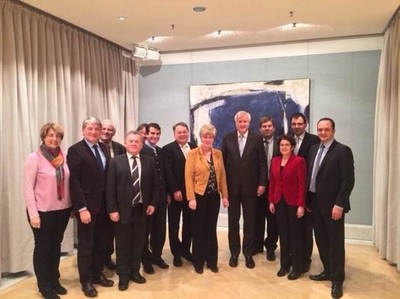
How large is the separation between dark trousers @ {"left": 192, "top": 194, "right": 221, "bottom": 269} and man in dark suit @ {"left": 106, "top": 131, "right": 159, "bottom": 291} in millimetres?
459

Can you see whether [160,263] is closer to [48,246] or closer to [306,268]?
[48,246]

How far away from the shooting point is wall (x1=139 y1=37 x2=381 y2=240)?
4836mm

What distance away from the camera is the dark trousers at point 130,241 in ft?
10.6

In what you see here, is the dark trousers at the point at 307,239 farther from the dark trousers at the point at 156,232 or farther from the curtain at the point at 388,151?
the dark trousers at the point at 156,232

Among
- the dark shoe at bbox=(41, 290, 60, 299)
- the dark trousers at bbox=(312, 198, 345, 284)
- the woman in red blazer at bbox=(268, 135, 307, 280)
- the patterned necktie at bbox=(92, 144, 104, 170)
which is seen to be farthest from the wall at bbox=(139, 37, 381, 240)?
the dark shoe at bbox=(41, 290, 60, 299)

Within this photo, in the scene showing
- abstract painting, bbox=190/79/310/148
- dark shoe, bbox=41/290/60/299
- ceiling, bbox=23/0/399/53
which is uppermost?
ceiling, bbox=23/0/399/53

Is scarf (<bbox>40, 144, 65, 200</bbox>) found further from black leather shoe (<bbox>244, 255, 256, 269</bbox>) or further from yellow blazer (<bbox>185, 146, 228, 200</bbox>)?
black leather shoe (<bbox>244, 255, 256, 269</bbox>)

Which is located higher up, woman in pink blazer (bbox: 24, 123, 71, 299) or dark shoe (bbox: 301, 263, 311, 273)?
woman in pink blazer (bbox: 24, 123, 71, 299)

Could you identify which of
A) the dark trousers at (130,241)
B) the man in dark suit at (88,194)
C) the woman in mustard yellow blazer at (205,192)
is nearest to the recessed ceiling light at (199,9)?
the woman in mustard yellow blazer at (205,192)

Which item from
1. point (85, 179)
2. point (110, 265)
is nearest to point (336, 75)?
point (85, 179)

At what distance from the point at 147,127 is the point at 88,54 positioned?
163cm

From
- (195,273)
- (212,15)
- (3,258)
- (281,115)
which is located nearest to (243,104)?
(281,115)

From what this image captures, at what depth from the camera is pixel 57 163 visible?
3021 mm

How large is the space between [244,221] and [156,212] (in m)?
0.91
